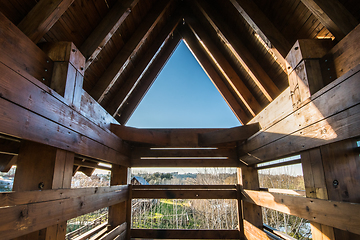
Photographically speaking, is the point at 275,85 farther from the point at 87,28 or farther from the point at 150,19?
the point at 87,28

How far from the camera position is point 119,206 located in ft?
11.3

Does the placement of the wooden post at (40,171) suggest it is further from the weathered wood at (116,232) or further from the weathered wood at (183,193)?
the weathered wood at (183,193)

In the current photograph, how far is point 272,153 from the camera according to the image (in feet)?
7.54

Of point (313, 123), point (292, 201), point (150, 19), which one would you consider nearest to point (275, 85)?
point (313, 123)

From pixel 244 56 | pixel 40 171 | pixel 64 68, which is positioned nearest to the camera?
pixel 40 171

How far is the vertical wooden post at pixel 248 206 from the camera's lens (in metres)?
3.38

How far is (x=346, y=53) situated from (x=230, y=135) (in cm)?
173

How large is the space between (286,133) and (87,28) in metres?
2.15

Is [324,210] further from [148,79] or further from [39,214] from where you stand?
[148,79]

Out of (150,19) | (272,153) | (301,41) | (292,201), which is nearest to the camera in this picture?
(301,41)

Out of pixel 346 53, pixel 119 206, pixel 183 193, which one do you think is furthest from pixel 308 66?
pixel 119 206

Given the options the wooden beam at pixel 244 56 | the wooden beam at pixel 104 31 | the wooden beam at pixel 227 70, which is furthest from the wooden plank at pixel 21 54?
the wooden beam at pixel 227 70

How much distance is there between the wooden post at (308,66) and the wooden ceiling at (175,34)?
0.13 m

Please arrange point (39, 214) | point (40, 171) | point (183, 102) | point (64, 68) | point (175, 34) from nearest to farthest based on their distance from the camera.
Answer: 1. point (39, 214)
2. point (40, 171)
3. point (64, 68)
4. point (175, 34)
5. point (183, 102)
